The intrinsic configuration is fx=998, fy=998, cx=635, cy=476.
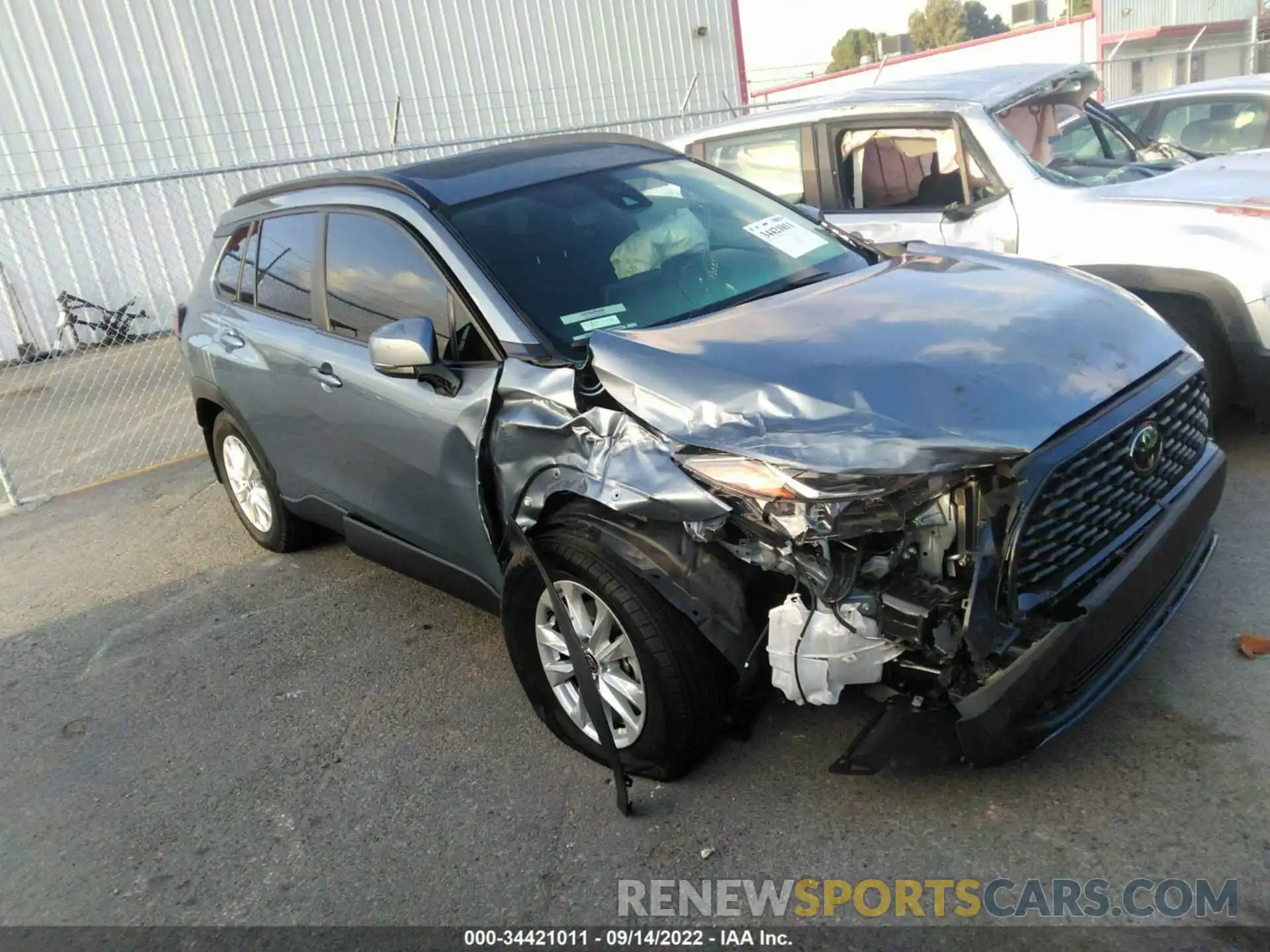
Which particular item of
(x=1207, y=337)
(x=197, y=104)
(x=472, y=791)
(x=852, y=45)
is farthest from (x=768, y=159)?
(x=852, y=45)

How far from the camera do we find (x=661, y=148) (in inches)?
174

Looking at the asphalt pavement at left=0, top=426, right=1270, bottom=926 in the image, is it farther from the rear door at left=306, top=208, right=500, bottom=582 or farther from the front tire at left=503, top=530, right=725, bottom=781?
the rear door at left=306, top=208, right=500, bottom=582

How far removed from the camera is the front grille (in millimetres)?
2482

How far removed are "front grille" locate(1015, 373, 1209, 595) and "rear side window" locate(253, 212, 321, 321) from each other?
3.03 m

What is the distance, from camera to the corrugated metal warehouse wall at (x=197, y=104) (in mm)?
12070

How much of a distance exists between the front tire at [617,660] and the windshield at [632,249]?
2.51ft

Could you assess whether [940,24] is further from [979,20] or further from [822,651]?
[822,651]

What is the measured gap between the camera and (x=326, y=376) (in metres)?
3.99

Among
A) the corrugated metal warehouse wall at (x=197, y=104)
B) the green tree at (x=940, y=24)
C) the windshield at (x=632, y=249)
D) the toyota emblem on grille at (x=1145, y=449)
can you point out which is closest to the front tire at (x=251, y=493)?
the windshield at (x=632, y=249)

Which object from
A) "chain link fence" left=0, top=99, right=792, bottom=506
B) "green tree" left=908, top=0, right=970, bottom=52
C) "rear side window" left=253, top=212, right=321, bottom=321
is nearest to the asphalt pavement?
"rear side window" left=253, top=212, right=321, bottom=321

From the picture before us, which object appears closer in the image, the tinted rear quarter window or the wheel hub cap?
the wheel hub cap

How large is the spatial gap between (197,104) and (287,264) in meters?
10.2

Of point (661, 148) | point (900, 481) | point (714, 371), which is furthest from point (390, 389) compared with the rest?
point (900, 481)

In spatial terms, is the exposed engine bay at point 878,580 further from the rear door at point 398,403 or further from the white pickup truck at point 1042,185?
the white pickup truck at point 1042,185
